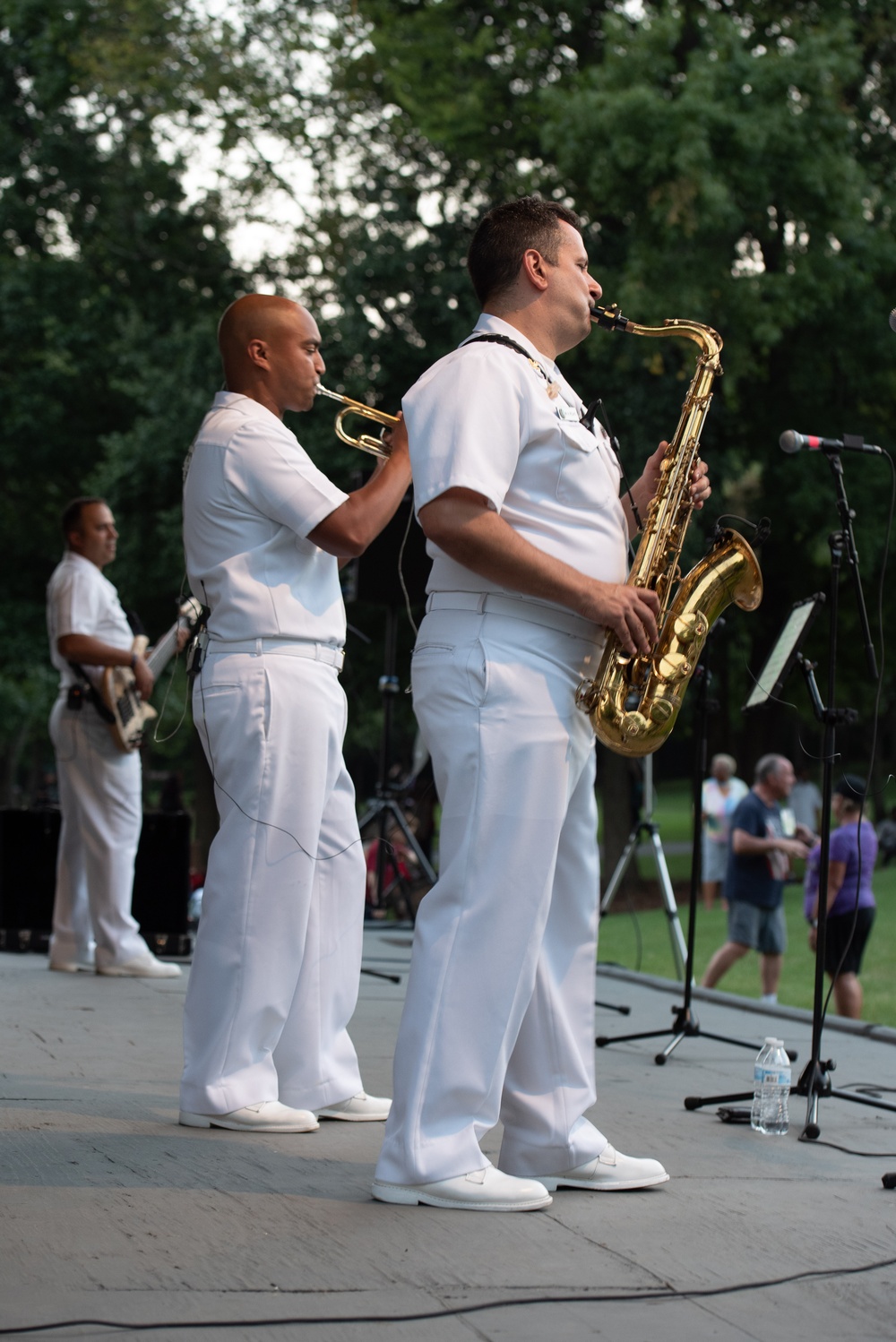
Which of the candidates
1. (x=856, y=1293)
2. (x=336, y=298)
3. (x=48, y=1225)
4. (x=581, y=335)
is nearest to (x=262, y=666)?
(x=581, y=335)

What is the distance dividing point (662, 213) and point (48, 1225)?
1495 cm

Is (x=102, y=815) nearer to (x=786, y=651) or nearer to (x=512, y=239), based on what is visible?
(x=786, y=651)

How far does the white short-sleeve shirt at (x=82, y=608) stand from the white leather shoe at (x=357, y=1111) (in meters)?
3.75

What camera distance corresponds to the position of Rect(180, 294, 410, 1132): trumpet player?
13.1 feet

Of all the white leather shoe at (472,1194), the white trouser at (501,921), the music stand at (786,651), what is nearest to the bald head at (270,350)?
the white trouser at (501,921)

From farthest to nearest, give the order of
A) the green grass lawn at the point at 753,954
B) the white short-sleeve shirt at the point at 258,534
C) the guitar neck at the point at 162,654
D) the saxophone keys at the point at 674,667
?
1. the green grass lawn at the point at 753,954
2. the guitar neck at the point at 162,654
3. the white short-sleeve shirt at the point at 258,534
4. the saxophone keys at the point at 674,667

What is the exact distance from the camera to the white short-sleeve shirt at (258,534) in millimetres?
4059

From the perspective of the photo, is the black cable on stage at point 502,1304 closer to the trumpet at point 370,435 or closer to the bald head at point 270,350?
the trumpet at point 370,435

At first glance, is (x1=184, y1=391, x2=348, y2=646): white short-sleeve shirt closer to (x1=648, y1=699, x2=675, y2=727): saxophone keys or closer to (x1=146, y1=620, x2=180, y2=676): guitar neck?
(x1=648, y1=699, x2=675, y2=727): saxophone keys

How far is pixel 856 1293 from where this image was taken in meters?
2.72

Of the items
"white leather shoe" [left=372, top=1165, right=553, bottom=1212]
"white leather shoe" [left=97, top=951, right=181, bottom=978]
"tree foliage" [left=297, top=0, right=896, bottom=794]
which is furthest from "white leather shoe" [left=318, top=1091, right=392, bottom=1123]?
"tree foliage" [left=297, top=0, right=896, bottom=794]

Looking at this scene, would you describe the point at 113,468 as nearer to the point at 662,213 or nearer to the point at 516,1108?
the point at 662,213

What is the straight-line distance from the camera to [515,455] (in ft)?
10.9

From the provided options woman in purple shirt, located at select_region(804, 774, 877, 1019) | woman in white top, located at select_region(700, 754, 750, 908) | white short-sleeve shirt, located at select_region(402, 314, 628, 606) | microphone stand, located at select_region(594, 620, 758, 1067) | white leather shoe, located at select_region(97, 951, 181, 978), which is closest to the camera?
white short-sleeve shirt, located at select_region(402, 314, 628, 606)
